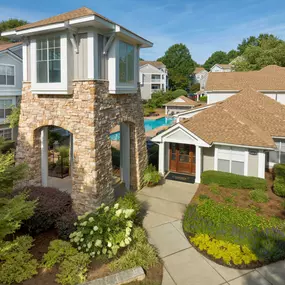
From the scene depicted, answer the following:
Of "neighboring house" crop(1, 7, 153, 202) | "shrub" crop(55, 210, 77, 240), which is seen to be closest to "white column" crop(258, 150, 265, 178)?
"neighboring house" crop(1, 7, 153, 202)

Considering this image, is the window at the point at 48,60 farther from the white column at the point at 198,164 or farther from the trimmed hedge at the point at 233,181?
the trimmed hedge at the point at 233,181

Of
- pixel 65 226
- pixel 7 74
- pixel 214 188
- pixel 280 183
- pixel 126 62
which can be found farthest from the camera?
pixel 7 74

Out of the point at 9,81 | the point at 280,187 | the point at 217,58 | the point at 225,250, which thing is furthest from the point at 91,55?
the point at 217,58

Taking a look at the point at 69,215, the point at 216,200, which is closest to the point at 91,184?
the point at 69,215

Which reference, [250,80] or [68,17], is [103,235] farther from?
[250,80]

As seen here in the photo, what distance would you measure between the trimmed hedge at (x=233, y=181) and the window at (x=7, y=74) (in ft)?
65.0

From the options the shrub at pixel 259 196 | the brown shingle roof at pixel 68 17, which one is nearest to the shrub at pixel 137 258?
the shrub at pixel 259 196

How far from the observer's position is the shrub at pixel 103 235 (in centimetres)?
747

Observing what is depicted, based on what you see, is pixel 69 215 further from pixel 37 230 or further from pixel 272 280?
pixel 272 280

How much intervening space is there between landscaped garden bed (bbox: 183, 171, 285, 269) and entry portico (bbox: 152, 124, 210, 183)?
354 cm

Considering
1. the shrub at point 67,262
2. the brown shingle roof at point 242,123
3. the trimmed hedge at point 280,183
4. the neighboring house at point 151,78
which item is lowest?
the shrub at point 67,262

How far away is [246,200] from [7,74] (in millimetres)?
22440

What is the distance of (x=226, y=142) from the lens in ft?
44.4

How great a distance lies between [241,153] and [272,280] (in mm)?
7769
